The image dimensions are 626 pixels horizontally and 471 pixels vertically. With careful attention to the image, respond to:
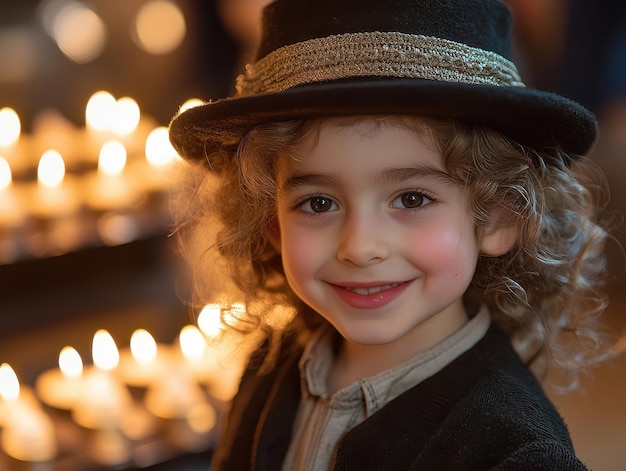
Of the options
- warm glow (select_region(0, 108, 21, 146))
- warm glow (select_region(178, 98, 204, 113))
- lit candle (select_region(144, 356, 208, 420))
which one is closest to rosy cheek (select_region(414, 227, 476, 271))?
warm glow (select_region(178, 98, 204, 113))

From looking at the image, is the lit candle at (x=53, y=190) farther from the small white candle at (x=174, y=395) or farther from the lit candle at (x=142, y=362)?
the small white candle at (x=174, y=395)

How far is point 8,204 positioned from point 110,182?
226 millimetres

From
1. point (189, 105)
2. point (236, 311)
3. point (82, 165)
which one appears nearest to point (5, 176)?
point (82, 165)

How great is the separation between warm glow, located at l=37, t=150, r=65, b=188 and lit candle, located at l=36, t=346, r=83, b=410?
14.9 inches

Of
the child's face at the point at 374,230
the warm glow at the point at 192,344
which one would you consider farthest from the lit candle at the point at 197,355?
the child's face at the point at 374,230

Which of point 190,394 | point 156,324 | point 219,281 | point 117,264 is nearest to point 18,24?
point 117,264

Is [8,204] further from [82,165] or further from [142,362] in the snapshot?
[142,362]

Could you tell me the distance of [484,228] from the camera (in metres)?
0.96

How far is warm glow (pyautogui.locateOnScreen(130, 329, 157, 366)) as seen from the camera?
1726 mm

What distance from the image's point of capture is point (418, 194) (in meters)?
0.90

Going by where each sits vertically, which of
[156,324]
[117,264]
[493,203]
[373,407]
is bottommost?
[156,324]

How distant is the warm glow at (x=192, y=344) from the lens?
5.69 feet

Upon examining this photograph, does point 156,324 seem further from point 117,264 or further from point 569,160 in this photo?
point 569,160

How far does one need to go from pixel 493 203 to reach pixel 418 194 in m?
0.10
